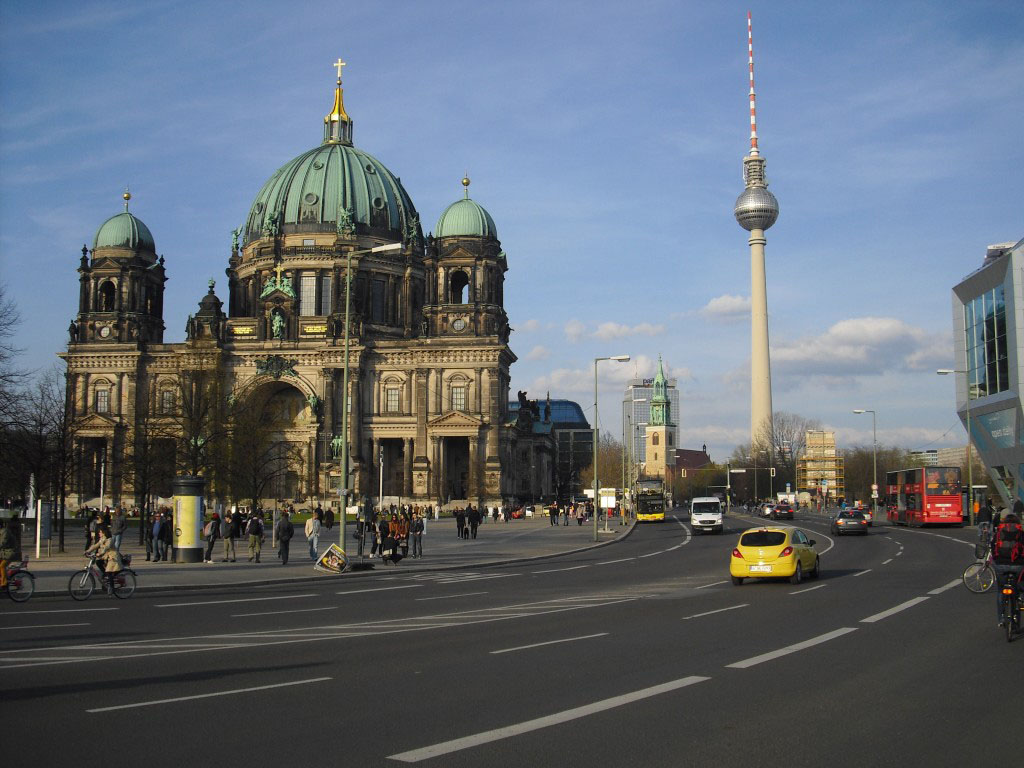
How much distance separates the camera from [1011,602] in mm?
15070

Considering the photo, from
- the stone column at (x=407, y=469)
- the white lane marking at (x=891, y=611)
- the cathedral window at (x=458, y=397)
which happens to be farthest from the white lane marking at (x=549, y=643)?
the cathedral window at (x=458, y=397)

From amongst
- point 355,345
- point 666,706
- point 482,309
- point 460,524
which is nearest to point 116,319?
point 355,345

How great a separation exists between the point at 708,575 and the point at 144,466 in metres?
27.8

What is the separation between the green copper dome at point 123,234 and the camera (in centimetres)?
10188

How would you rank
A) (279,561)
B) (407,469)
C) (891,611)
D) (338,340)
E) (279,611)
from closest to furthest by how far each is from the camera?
1. (891,611)
2. (279,611)
3. (279,561)
4. (407,469)
5. (338,340)

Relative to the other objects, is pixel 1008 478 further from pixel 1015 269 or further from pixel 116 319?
pixel 116 319

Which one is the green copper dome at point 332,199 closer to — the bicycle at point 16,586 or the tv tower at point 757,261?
the tv tower at point 757,261

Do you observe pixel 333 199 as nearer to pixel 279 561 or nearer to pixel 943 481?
pixel 943 481

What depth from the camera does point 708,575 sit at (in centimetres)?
2978

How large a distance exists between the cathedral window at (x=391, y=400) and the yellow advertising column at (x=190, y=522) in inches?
2409

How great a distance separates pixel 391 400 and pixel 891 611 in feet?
263

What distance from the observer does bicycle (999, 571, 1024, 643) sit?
14.9m

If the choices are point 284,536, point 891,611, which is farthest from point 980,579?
point 284,536

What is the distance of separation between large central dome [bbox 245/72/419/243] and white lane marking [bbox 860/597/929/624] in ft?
282
